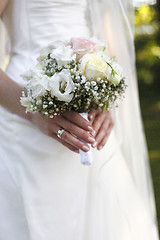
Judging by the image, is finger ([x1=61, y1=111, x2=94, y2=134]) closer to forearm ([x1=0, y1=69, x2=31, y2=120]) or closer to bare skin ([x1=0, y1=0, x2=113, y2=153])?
bare skin ([x1=0, y1=0, x2=113, y2=153])

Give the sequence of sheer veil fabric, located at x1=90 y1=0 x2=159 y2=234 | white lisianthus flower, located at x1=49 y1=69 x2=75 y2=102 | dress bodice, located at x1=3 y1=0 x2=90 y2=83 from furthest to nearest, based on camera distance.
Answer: sheer veil fabric, located at x1=90 y1=0 x2=159 y2=234 → dress bodice, located at x1=3 y1=0 x2=90 y2=83 → white lisianthus flower, located at x1=49 y1=69 x2=75 y2=102

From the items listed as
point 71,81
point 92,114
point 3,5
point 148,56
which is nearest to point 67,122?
point 92,114

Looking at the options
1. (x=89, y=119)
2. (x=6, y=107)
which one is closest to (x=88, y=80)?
(x=89, y=119)

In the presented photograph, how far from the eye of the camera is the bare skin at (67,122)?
1465 millimetres

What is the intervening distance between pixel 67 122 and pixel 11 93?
355 mm

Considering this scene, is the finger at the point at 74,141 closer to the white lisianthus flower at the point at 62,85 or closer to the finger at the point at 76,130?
the finger at the point at 76,130

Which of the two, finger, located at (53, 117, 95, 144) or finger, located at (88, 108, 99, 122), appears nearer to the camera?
finger, located at (53, 117, 95, 144)

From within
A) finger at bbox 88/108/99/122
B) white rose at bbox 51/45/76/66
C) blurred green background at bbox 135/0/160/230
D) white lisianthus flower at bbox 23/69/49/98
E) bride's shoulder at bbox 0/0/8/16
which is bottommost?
blurred green background at bbox 135/0/160/230

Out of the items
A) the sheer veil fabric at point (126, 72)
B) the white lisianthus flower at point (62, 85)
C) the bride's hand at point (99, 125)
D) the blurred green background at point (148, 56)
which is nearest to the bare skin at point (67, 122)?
the bride's hand at point (99, 125)

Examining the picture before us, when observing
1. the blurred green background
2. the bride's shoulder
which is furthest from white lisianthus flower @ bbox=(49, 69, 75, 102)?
the blurred green background

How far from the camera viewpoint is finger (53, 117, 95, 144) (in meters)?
1.45

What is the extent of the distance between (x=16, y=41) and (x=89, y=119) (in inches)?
25.9

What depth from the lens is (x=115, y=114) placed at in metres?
2.09

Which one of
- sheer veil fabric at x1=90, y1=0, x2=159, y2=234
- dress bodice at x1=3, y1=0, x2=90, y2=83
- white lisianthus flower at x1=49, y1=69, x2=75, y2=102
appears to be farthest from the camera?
sheer veil fabric at x1=90, y1=0, x2=159, y2=234
